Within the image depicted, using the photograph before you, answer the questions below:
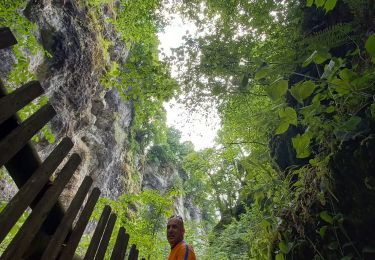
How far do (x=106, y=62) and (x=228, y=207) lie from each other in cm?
1256

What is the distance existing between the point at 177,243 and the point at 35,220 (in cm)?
234

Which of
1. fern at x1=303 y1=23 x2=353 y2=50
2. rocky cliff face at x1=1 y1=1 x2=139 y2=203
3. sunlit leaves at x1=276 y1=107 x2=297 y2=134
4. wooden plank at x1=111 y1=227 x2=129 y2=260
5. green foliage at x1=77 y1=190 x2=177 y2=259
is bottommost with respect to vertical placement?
wooden plank at x1=111 y1=227 x2=129 y2=260

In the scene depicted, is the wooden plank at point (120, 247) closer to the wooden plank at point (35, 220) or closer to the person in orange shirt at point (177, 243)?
the person in orange shirt at point (177, 243)

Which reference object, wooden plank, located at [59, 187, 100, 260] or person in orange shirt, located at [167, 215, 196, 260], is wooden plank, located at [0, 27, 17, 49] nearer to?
wooden plank, located at [59, 187, 100, 260]

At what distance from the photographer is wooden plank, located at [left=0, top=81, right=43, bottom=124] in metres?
1.55

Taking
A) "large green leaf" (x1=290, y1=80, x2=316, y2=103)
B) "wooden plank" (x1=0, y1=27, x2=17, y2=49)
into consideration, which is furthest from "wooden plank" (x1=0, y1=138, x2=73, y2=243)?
"large green leaf" (x1=290, y1=80, x2=316, y2=103)

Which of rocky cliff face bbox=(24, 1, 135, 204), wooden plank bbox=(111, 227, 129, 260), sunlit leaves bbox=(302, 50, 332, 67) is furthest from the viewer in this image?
rocky cliff face bbox=(24, 1, 135, 204)

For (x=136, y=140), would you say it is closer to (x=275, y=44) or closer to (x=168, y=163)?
(x=168, y=163)

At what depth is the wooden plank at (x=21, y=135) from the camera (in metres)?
1.51

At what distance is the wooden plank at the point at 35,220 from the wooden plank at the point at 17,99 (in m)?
0.53

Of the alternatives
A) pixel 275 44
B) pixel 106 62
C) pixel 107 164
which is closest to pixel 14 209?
pixel 275 44

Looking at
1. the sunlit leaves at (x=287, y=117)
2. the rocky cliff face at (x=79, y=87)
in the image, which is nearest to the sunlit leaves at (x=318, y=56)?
the sunlit leaves at (x=287, y=117)

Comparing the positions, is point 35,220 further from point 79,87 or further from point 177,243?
point 79,87

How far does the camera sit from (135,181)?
940 inches
